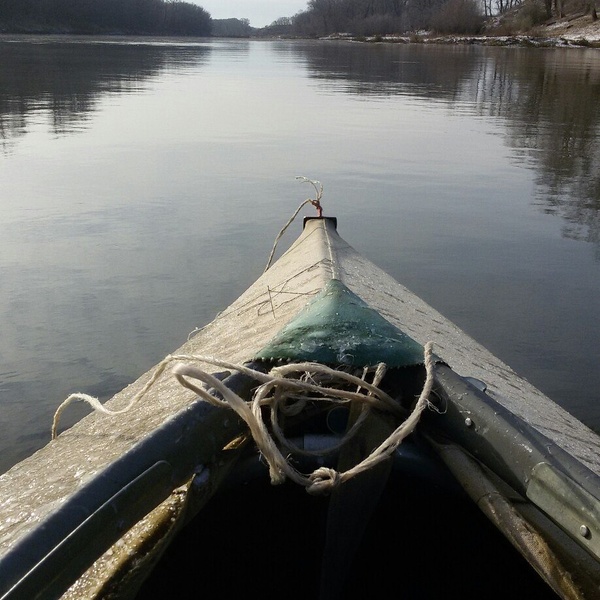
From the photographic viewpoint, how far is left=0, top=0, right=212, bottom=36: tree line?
277ft

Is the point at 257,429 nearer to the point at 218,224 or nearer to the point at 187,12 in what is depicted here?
the point at 218,224

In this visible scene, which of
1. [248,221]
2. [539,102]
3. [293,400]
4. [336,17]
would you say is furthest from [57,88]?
[336,17]

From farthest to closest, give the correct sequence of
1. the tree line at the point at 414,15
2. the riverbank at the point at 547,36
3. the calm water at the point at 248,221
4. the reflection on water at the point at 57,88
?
the tree line at the point at 414,15 → the riverbank at the point at 547,36 → the reflection on water at the point at 57,88 → the calm water at the point at 248,221

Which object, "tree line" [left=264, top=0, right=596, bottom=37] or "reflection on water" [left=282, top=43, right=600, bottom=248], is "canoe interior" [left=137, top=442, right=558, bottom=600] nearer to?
"reflection on water" [left=282, top=43, right=600, bottom=248]

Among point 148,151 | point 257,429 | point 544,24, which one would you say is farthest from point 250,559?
point 544,24

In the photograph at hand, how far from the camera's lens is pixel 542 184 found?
33.6ft

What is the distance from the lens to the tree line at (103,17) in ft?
277

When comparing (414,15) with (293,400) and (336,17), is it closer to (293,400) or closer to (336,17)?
(336,17)

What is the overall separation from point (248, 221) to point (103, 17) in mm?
106792

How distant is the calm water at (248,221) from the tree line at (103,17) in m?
74.6

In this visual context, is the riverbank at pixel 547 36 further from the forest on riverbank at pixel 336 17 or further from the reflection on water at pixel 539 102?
the reflection on water at pixel 539 102

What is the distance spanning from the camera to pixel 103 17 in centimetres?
10231

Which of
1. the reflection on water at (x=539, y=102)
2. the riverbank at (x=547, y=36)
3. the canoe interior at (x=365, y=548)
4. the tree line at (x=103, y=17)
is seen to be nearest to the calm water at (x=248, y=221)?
the reflection on water at (x=539, y=102)

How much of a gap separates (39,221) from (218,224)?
1985 mm
